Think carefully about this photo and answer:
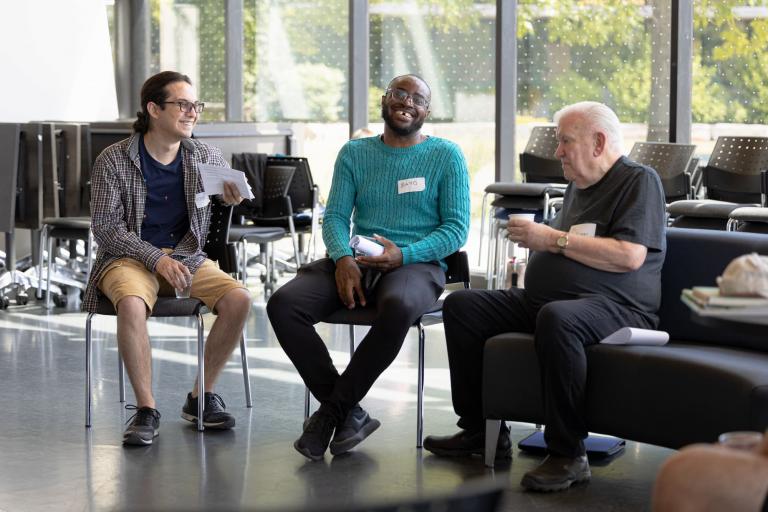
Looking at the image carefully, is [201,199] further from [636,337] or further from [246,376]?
[636,337]

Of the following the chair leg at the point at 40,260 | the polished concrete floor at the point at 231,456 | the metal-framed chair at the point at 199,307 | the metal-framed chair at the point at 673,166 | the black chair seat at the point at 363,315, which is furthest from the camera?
the chair leg at the point at 40,260

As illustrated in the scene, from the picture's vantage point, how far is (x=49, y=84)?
36.5 ft

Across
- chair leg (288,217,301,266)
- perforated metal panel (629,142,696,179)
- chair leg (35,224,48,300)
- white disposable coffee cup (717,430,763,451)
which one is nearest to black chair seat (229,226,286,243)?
chair leg (288,217,301,266)

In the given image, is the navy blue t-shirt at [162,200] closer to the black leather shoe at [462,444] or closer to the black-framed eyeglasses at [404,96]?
the black-framed eyeglasses at [404,96]

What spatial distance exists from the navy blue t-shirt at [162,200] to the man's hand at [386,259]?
0.83 metres

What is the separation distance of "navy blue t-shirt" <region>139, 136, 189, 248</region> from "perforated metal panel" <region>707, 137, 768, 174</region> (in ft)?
12.3

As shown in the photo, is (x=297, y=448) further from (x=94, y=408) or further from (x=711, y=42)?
(x=711, y=42)

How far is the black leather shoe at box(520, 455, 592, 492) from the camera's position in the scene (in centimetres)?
372

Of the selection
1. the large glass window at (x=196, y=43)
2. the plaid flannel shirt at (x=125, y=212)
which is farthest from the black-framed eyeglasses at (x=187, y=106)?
the large glass window at (x=196, y=43)

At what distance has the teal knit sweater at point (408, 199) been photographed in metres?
4.41

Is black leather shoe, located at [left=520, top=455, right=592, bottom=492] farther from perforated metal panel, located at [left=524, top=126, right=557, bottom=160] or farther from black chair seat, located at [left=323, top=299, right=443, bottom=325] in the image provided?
perforated metal panel, located at [left=524, top=126, right=557, bottom=160]

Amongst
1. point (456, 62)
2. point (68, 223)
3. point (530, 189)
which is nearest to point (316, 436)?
point (530, 189)

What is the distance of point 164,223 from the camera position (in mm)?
4684

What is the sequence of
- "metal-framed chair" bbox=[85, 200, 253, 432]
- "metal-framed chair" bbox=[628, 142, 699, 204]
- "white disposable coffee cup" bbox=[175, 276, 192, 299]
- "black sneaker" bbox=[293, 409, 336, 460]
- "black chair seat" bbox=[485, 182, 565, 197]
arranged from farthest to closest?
"black chair seat" bbox=[485, 182, 565, 197] < "metal-framed chair" bbox=[628, 142, 699, 204] < "white disposable coffee cup" bbox=[175, 276, 192, 299] < "metal-framed chair" bbox=[85, 200, 253, 432] < "black sneaker" bbox=[293, 409, 336, 460]
